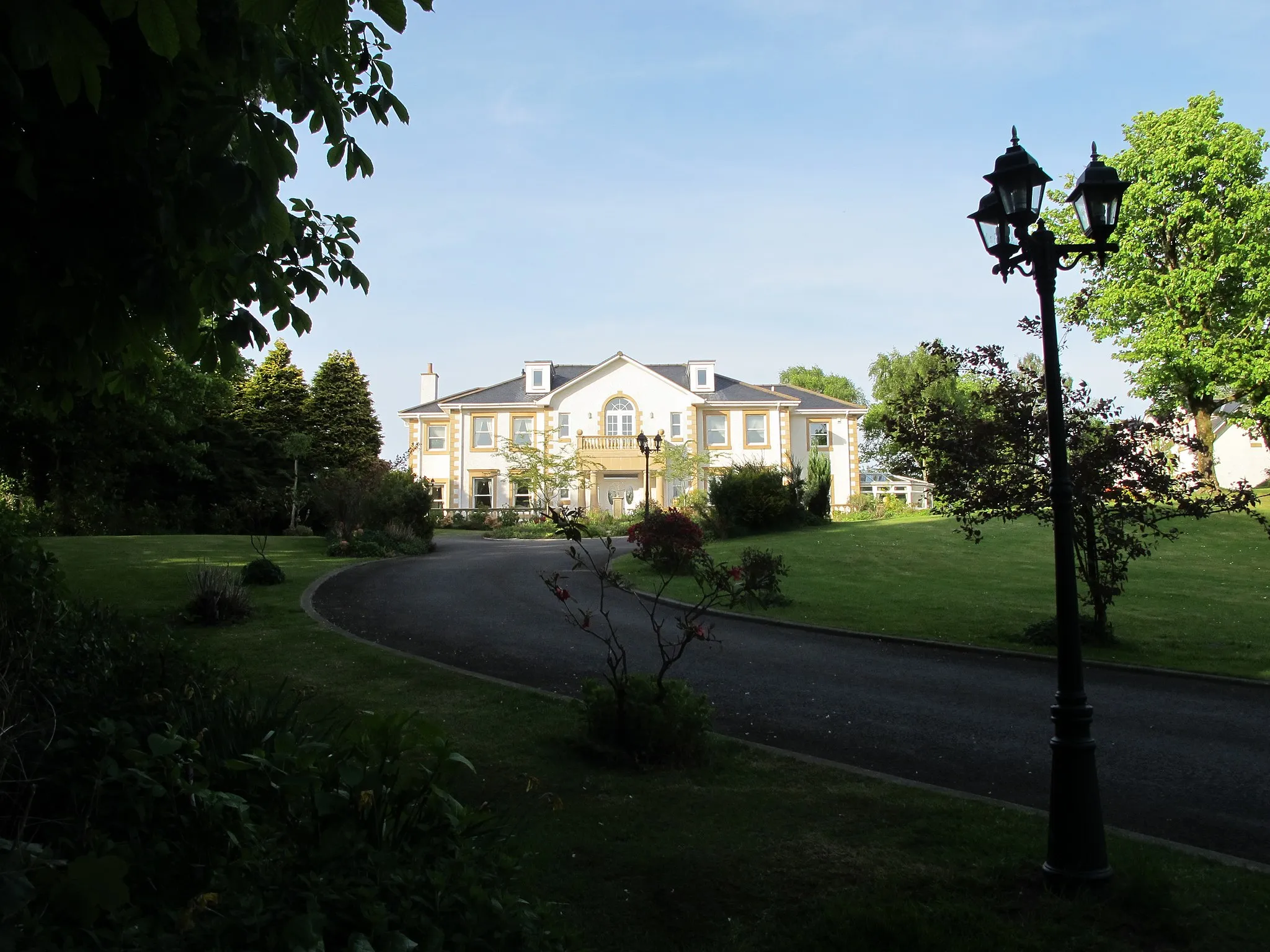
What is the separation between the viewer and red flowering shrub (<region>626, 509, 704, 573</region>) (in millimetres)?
16094

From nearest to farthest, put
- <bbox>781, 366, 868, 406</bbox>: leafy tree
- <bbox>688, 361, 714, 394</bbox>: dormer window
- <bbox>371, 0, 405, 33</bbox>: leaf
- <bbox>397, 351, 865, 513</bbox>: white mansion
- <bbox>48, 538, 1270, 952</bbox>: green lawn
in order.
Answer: <bbox>371, 0, 405, 33</bbox>: leaf, <bbox>48, 538, 1270, 952</bbox>: green lawn, <bbox>397, 351, 865, 513</bbox>: white mansion, <bbox>688, 361, 714, 394</bbox>: dormer window, <bbox>781, 366, 868, 406</bbox>: leafy tree

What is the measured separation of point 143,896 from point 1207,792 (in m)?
7.19

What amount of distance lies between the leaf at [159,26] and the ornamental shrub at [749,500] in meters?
28.1

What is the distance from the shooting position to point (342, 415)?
4966cm

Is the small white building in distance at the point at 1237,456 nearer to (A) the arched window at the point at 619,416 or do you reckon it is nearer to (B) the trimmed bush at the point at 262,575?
(A) the arched window at the point at 619,416

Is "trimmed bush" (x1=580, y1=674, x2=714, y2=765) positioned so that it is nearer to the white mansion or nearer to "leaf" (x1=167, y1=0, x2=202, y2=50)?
"leaf" (x1=167, y1=0, x2=202, y2=50)

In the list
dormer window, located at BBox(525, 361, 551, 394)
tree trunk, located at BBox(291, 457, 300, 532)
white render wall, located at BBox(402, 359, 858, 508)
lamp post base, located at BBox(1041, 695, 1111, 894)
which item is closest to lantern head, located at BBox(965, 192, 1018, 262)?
lamp post base, located at BBox(1041, 695, 1111, 894)

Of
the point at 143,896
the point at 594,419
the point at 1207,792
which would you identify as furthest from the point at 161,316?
the point at 594,419

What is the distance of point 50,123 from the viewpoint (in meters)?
3.44

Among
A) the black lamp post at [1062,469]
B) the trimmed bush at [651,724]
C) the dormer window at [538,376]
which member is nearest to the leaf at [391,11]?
the black lamp post at [1062,469]

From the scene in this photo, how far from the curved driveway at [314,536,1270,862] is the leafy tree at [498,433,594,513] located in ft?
98.3

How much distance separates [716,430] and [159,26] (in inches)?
1994

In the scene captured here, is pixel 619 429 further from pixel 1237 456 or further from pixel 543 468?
pixel 1237 456

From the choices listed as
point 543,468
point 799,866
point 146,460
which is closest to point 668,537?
point 799,866
